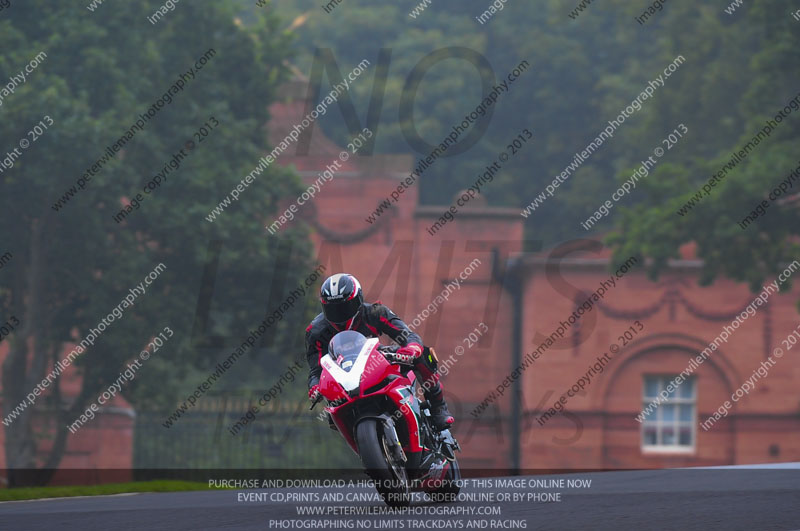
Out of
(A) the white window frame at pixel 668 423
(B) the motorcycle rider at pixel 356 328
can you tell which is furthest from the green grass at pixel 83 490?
(A) the white window frame at pixel 668 423

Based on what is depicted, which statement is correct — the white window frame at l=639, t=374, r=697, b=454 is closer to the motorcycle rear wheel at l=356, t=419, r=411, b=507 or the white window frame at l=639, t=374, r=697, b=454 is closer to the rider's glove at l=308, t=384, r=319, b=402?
the rider's glove at l=308, t=384, r=319, b=402

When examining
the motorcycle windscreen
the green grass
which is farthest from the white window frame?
the motorcycle windscreen

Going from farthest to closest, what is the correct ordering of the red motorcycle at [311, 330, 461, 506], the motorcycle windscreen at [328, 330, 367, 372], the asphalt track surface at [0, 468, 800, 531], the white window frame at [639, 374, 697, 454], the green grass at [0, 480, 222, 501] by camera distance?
the white window frame at [639, 374, 697, 454], the green grass at [0, 480, 222, 501], the motorcycle windscreen at [328, 330, 367, 372], the red motorcycle at [311, 330, 461, 506], the asphalt track surface at [0, 468, 800, 531]

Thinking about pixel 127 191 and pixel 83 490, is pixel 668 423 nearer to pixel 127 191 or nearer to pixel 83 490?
pixel 127 191

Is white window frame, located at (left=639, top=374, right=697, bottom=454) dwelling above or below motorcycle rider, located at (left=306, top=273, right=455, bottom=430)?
above

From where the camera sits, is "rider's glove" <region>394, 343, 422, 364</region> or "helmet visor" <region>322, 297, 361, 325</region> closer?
"rider's glove" <region>394, 343, 422, 364</region>

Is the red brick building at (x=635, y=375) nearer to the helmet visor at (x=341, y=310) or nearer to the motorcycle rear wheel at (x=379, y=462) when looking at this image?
the helmet visor at (x=341, y=310)

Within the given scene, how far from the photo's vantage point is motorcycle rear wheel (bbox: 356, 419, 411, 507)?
906cm

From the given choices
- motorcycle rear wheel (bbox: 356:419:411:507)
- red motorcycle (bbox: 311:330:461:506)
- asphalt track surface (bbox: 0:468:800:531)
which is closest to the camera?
asphalt track surface (bbox: 0:468:800:531)

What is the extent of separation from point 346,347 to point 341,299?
0.46 m

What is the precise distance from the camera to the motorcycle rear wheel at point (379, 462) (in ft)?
29.7

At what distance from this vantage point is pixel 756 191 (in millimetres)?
27516

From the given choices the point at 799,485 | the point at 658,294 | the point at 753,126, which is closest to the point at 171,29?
the point at 753,126

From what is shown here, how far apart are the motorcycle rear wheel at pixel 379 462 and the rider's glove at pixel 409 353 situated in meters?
0.62
